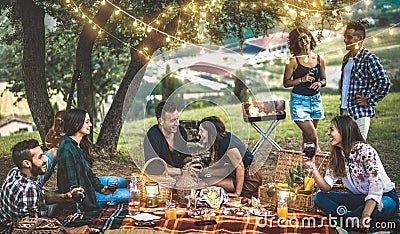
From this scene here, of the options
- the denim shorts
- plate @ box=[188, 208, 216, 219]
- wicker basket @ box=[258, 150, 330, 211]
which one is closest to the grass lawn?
the denim shorts

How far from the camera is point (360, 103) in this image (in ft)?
16.5

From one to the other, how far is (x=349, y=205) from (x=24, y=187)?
2.25 metres

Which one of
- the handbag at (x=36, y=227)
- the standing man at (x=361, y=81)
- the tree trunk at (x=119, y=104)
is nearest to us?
the handbag at (x=36, y=227)

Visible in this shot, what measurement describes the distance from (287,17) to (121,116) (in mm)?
2140

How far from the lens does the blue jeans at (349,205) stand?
403 centimetres

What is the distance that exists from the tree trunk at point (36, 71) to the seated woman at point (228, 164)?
2.26 meters

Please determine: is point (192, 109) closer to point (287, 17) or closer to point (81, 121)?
point (287, 17)

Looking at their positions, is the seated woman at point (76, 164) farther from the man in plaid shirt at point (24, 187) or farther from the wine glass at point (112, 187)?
the man in plaid shirt at point (24, 187)

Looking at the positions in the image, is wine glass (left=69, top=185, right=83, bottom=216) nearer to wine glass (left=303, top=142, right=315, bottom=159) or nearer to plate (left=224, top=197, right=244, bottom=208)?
plate (left=224, top=197, right=244, bottom=208)

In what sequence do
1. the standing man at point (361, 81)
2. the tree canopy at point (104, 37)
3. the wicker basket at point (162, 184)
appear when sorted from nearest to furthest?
the wicker basket at point (162, 184) → the standing man at point (361, 81) → the tree canopy at point (104, 37)

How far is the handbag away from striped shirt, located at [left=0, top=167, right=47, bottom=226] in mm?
472

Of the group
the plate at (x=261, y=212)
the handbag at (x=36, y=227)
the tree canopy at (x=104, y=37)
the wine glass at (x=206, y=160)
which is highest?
the tree canopy at (x=104, y=37)

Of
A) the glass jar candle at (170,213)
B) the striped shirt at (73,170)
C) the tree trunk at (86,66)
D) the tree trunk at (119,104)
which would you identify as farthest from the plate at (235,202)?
the tree trunk at (86,66)

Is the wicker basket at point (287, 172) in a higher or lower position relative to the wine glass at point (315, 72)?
lower
